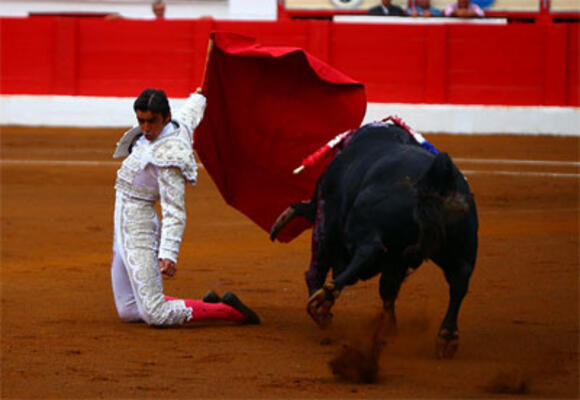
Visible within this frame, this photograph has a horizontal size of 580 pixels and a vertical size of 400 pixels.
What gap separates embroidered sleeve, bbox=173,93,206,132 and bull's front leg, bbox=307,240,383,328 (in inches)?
49.6

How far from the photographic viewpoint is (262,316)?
5.27 meters

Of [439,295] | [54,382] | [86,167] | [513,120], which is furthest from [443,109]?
[54,382]

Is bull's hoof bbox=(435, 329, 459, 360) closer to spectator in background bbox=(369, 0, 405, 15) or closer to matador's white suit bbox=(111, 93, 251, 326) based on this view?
matador's white suit bbox=(111, 93, 251, 326)

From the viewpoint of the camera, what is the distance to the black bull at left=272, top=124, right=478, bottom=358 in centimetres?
389

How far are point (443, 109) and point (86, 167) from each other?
4893 mm

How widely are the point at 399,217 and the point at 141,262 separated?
4.54 ft

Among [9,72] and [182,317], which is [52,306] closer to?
[182,317]

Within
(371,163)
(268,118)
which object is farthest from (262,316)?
(371,163)

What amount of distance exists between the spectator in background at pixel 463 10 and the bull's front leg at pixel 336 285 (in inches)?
443

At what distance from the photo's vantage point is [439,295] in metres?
5.75

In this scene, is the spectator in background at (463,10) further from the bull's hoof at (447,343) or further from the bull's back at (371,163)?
the bull's hoof at (447,343)

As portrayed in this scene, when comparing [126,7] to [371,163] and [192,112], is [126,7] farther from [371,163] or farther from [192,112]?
[371,163]

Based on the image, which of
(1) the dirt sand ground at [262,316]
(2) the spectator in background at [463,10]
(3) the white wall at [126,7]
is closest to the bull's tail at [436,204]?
(1) the dirt sand ground at [262,316]

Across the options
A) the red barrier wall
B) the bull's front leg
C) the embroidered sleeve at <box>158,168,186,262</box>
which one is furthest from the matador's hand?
the red barrier wall
